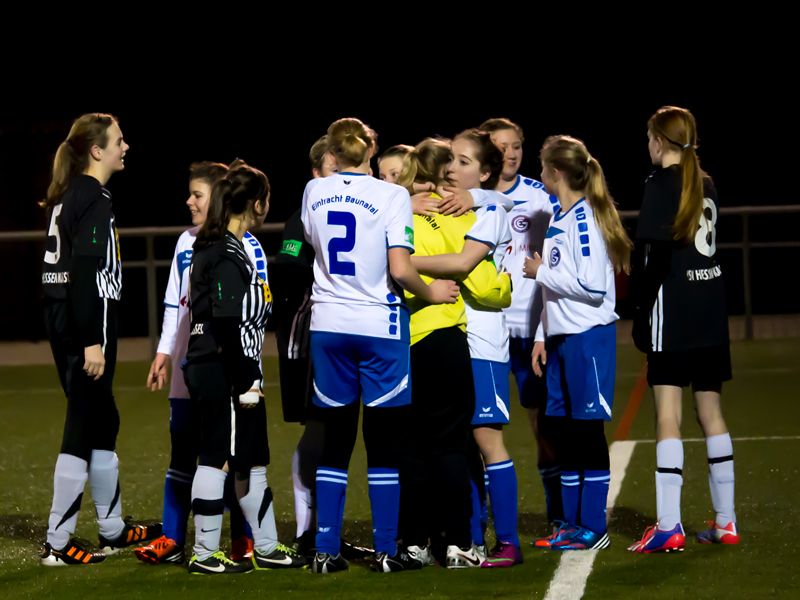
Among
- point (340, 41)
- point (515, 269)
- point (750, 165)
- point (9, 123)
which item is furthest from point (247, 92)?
point (515, 269)

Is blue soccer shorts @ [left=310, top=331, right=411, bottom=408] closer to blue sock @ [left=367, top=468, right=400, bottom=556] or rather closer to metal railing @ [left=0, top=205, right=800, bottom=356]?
blue sock @ [left=367, top=468, right=400, bottom=556]

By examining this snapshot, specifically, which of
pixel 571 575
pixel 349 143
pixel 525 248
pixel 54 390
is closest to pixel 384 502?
pixel 571 575

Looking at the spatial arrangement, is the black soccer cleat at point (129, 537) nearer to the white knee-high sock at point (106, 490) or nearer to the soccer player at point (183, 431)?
the white knee-high sock at point (106, 490)

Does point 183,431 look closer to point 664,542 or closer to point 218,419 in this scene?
point 218,419

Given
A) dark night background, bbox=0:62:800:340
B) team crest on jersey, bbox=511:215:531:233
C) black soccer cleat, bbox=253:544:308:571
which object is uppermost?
dark night background, bbox=0:62:800:340

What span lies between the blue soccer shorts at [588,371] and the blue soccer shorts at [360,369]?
0.68m

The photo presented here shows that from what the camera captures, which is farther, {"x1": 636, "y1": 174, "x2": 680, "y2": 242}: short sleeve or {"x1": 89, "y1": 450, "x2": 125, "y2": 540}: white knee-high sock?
{"x1": 89, "y1": 450, "x2": 125, "y2": 540}: white knee-high sock

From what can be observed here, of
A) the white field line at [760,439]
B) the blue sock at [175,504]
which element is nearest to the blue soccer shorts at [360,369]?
the blue sock at [175,504]

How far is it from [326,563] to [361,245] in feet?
3.77

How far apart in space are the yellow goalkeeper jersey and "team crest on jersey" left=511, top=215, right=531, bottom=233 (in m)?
0.69

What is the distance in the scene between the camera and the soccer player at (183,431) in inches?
157

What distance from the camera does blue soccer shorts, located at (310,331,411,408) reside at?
11.9 ft

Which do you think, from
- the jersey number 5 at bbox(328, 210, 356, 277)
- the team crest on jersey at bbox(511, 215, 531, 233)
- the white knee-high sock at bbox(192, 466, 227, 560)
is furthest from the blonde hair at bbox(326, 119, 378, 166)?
the white knee-high sock at bbox(192, 466, 227, 560)

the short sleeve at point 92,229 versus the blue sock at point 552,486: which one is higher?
the short sleeve at point 92,229
